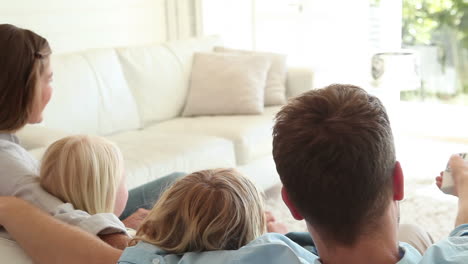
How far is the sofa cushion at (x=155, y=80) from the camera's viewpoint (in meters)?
4.02

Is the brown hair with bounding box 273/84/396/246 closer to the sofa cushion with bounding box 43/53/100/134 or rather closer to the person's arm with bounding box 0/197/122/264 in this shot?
the person's arm with bounding box 0/197/122/264

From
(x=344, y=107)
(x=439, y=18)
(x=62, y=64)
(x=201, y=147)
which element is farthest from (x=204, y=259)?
(x=439, y=18)

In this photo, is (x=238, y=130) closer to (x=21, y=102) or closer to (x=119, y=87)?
(x=119, y=87)

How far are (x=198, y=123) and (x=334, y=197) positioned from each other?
3.03 metres

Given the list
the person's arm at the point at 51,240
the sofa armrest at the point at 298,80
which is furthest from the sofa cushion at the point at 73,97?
the person's arm at the point at 51,240

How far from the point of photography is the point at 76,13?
4555 mm

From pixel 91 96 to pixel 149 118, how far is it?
49 cm

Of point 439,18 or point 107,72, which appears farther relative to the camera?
point 439,18

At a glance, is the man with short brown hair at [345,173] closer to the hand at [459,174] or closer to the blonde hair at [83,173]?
the hand at [459,174]

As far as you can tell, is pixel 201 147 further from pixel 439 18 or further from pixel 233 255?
pixel 439 18

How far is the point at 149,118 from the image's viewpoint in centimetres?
406

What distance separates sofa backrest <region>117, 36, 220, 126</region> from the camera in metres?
4.03

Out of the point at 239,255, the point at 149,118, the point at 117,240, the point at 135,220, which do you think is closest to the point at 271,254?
the point at 239,255

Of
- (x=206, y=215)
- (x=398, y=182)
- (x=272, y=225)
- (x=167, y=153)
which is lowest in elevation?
(x=167, y=153)
